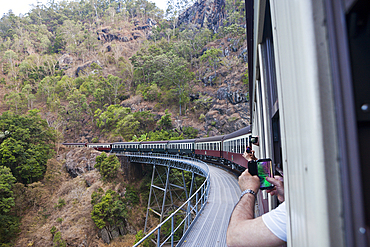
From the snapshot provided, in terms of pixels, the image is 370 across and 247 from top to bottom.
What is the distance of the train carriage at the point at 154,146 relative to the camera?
2141 centimetres

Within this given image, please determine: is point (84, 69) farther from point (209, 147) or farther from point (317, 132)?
point (317, 132)

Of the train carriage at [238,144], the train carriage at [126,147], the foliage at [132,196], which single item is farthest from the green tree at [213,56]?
the train carriage at [238,144]

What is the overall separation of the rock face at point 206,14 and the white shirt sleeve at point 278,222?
57.5 metres

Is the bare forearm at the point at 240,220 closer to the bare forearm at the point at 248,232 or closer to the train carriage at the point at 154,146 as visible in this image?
the bare forearm at the point at 248,232

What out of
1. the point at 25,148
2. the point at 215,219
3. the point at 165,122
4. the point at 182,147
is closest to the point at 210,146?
the point at 182,147

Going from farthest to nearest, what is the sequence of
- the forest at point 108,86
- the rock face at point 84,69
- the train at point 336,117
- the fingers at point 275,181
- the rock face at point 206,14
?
the rock face at point 84,69, the rock face at point 206,14, the forest at point 108,86, the fingers at point 275,181, the train at point 336,117

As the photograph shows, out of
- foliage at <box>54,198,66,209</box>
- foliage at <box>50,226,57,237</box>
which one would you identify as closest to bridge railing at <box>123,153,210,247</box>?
foliage at <box>54,198,66,209</box>

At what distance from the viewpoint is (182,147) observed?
1952cm

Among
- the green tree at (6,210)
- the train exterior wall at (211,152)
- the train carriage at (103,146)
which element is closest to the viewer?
the train exterior wall at (211,152)

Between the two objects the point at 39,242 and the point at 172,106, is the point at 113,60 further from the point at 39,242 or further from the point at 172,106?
the point at 39,242

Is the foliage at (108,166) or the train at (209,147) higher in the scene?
the train at (209,147)

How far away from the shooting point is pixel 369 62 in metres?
0.41

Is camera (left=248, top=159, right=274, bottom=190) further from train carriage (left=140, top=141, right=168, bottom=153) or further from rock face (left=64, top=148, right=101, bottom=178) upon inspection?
rock face (left=64, top=148, right=101, bottom=178)

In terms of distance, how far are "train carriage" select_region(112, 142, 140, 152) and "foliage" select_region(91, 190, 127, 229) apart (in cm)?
696
